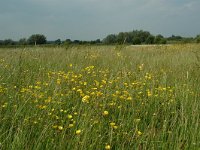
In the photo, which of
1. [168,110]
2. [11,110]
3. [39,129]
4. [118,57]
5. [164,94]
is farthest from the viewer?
[118,57]

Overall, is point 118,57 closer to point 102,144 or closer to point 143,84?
point 143,84

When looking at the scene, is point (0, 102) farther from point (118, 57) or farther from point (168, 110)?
point (118, 57)

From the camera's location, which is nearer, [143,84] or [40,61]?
[143,84]

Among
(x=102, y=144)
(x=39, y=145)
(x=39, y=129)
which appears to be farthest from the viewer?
(x=39, y=129)

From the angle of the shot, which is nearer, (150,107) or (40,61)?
(150,107)

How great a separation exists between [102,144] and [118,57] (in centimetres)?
458

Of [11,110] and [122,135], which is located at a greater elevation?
[11,110]

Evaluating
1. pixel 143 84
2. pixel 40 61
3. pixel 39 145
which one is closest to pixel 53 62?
pixel 40 61

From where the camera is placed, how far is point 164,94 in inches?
127

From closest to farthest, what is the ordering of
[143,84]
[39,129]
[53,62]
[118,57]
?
[39,129] → [143,84] → [53,62] → [118,57]

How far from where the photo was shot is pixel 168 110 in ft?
9.45

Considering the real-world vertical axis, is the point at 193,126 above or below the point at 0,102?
below

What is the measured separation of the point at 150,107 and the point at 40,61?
3388mm

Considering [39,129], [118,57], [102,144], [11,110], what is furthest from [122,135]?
[118,57]
